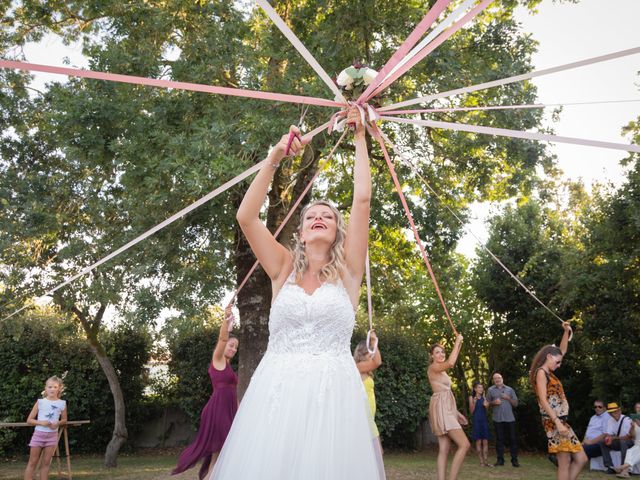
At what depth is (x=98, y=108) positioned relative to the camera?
8414 mm

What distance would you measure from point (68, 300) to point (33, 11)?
4661mm

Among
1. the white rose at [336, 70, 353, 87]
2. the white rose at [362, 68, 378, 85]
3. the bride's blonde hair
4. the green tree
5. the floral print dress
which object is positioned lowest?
the floral print dress

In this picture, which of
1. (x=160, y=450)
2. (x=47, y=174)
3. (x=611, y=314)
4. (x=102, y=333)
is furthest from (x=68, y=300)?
(x=611, y=314)

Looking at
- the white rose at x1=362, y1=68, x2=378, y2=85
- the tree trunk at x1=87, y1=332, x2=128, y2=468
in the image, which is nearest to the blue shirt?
the tree trunk at x1=87, y1=332, x2=128, y2=468

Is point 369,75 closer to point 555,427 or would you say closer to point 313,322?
point 313,322

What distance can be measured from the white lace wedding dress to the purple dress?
180 inches

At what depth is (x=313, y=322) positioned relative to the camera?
279 centimetres

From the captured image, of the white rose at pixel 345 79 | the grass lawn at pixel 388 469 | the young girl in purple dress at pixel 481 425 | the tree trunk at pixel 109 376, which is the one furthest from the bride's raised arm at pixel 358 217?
the young girl in purple dress at pixel 481 425

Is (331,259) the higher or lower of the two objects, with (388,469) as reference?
higher

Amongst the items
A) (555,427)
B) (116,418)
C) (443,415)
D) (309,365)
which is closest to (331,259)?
(309,365)

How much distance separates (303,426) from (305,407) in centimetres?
8

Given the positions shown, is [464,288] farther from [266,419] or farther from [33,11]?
[266,419]

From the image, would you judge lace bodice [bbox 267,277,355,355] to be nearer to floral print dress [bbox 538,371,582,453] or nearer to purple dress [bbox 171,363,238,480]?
floral print dress [bbox 538,371,582,453]

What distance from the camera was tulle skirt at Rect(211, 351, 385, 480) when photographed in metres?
2.44
